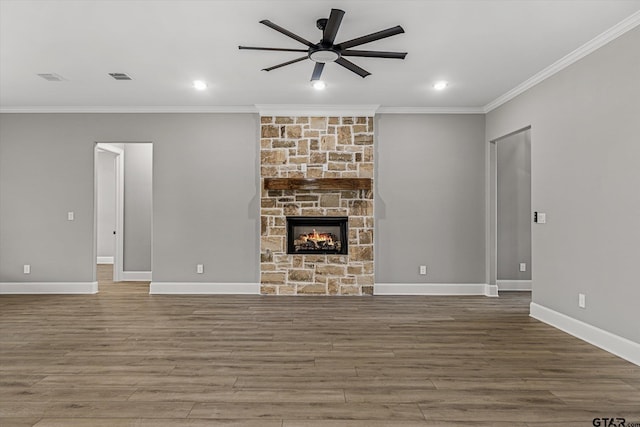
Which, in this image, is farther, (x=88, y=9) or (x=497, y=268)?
(x=497, y=268)

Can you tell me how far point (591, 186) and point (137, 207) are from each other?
690cm

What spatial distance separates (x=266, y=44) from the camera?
3.87 meters

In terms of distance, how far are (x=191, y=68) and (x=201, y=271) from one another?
2.89 meters

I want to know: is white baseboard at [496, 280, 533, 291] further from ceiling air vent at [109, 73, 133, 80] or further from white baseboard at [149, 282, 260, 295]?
ceiling air vent at [109, 73, 133, 80]

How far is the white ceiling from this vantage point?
3150mm

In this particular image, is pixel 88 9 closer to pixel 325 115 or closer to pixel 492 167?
pixel 325 115

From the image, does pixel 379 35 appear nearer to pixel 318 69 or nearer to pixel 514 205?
pixel 318 69

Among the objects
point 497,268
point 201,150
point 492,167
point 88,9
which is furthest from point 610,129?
point 201,150

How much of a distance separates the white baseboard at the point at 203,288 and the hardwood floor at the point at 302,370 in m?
1.06

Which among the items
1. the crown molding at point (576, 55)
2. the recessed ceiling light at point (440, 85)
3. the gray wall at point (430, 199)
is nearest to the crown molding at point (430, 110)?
the gray wall at point (430, 199)

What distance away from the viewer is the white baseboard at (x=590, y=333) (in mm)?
3229

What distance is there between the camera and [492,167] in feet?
19.8

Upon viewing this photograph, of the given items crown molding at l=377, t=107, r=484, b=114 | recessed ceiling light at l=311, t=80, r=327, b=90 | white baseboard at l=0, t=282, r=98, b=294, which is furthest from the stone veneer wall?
white baseboard at l=0, t=282, r=98, b=294

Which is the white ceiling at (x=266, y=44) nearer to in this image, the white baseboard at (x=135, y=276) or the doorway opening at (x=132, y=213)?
the doorway opening at (x=132, y=213)
